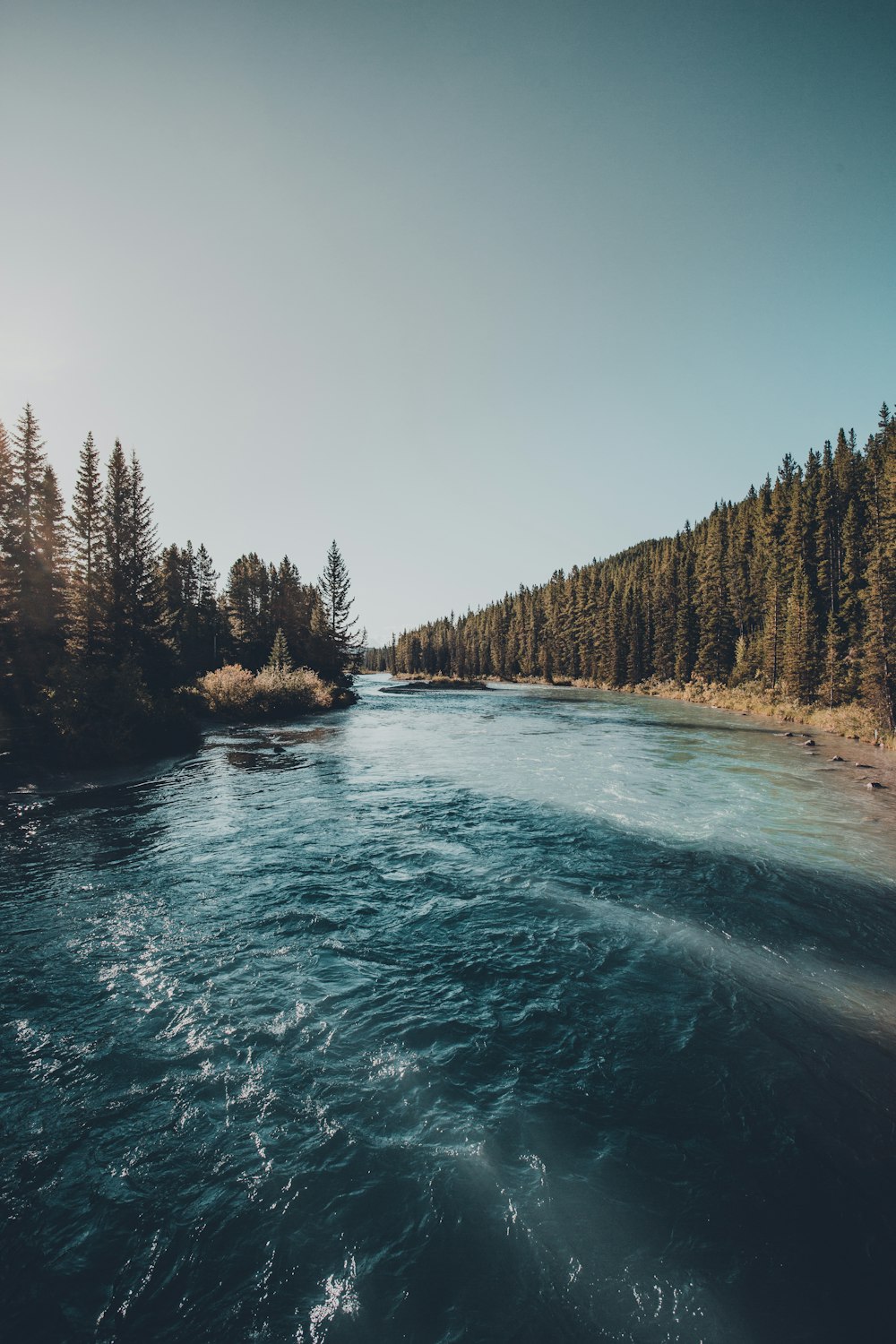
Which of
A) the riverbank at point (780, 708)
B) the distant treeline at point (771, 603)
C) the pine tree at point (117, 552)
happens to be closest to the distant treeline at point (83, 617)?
the pine tree at point (117, 552)

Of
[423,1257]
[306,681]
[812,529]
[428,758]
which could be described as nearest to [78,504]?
[306,681]

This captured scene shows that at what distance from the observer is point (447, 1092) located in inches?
199

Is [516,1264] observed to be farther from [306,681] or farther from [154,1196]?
[306,681]

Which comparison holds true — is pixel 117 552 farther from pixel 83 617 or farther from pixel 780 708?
pixel 780 708

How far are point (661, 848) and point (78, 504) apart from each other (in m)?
41.7

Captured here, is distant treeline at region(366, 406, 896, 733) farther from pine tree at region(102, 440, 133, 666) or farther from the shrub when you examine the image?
pine tree at region(102, 440, 133, 666)

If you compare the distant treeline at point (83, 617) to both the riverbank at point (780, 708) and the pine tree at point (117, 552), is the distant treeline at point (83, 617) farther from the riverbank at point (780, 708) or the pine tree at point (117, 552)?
the riverbank at point (780, 708)

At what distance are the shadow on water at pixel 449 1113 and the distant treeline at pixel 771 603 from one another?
28.2 meters

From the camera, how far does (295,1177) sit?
414 cm

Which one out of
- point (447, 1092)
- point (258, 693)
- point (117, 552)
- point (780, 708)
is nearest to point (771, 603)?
point (780, 708)

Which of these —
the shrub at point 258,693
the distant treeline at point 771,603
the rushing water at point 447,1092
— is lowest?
the rushing water at point 447,1092

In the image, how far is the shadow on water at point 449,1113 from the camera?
11.1ft

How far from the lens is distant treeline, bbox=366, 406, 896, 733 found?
37875mm

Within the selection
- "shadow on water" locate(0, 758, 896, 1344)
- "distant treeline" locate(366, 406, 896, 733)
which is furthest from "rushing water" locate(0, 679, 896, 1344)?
"distant treeline" locate(366, 406, 896, 733)
